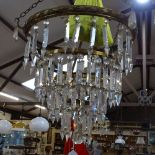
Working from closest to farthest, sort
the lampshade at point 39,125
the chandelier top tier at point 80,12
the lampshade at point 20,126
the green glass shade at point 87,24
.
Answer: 1. the chandelier top tier at point 80,12
2. the green glass shade at point 87,24
3. the lampshade at point 39,125
4. the lampshade at point 20,126

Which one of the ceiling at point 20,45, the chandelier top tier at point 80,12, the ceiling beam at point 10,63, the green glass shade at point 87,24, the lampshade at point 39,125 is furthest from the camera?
the ceiling beam at point 10,63

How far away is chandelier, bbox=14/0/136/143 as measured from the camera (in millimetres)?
2334

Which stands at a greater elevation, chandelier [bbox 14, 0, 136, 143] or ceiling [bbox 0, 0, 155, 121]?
ceiling [bbox 0, 0, 155, 121]

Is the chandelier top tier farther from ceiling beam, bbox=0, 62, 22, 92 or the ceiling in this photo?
ceiling beam, bbox=0, 62, 22, 92

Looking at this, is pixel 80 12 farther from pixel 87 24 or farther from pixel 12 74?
pixel 12 74

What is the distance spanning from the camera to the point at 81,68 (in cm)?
253

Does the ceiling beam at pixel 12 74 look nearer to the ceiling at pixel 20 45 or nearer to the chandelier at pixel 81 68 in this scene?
the ceiling at pixel 20 45

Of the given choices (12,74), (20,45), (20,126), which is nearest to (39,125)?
(20,45)

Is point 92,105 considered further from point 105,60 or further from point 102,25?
point 102,25

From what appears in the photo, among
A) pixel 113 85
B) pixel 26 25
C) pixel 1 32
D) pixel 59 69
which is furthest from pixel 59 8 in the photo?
pixel 1 32

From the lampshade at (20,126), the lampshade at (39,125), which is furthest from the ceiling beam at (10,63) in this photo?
the lampshade at (39,125)

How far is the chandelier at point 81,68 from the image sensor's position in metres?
2.33

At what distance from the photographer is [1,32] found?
707cm

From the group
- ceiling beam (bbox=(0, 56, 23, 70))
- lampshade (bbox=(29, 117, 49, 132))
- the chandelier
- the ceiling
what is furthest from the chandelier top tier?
ceiling beam (bbox=(0, 56, 23, 70))
